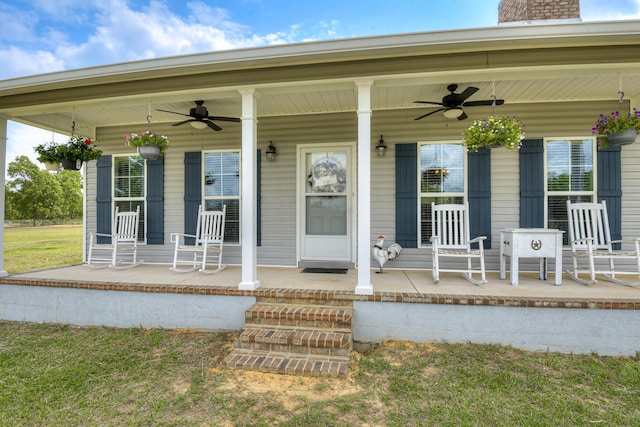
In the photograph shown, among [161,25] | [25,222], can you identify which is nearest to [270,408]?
[161,25]

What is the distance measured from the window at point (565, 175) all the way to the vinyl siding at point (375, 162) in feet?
0.51

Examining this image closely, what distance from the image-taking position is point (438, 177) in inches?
174

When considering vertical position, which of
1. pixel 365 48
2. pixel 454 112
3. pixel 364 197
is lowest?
pixel 364 197

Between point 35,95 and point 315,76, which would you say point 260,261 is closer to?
point 315,76

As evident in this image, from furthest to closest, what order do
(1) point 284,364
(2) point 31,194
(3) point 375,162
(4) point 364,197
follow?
(2) point 31,194
(3) point 375,162
(4) point 364,197
(1) point 284,364

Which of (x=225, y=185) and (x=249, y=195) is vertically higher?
(x=225, y=185)

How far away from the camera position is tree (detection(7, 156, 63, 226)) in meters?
30.5

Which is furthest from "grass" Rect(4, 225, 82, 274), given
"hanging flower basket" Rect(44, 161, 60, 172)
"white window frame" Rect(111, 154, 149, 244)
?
"hanging flower basket" Rect(44, 161, 60, 172)

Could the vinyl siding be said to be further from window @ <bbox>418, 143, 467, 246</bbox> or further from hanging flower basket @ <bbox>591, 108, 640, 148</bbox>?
hanging flower basket @ <bbox>591, 108, 640, 148</bbox>

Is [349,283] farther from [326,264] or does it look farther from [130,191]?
[130,191]

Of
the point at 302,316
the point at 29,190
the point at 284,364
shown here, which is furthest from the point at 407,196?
the point at 29,190

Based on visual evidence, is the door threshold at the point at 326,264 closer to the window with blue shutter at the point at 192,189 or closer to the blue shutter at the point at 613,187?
the window with blue shutter at the point at 192,189

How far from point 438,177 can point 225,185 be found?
309cm

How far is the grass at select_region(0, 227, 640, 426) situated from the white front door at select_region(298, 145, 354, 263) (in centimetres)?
191
